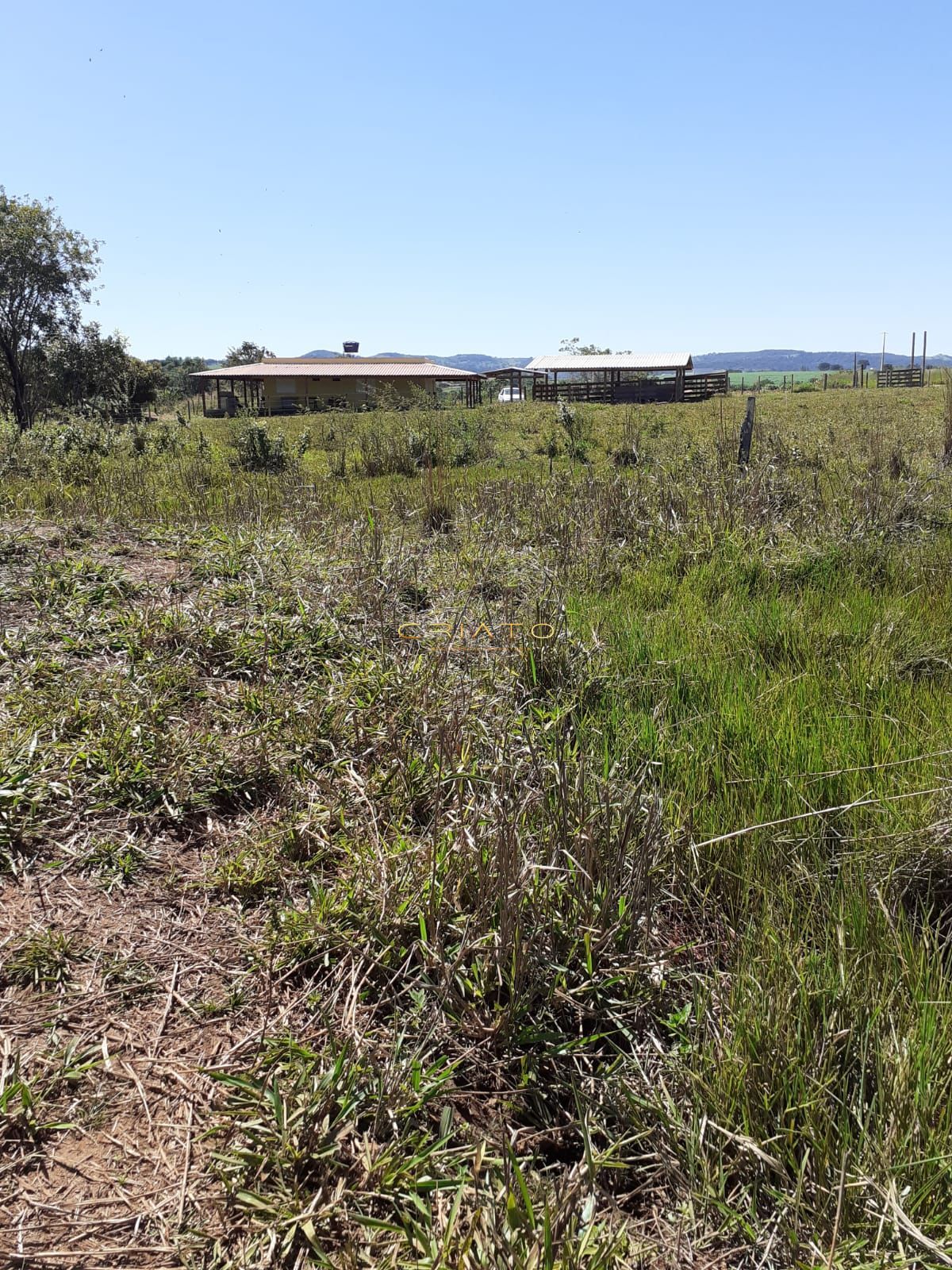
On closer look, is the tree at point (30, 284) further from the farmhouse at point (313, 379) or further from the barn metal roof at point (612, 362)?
the barn metal roof at point (612, 362)

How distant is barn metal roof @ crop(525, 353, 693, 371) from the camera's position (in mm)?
48562

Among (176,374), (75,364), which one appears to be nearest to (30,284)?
(75,364)

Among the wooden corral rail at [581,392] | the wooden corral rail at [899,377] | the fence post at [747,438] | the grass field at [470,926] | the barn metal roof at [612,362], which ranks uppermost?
the barn metal roof at [612,362]

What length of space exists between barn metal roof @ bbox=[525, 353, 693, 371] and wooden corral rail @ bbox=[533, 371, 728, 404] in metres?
3.58

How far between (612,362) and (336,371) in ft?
52.7

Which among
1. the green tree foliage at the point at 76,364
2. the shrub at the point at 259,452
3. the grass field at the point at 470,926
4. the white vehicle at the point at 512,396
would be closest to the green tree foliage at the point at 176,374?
the green tree foliage at the point at 76,364

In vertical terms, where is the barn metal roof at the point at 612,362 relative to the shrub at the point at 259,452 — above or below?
above

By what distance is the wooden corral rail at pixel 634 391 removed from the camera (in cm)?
4150

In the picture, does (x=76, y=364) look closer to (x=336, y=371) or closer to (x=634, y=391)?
(x=336, y=371)

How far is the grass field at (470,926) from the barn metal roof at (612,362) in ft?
147

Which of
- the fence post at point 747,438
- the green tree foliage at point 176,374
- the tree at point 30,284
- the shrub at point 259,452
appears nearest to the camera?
the fence post at point 747,438

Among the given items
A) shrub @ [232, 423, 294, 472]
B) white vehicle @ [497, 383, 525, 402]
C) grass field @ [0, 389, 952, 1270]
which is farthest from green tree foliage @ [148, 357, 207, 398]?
grass field @ [0, 389, 952, 1270]

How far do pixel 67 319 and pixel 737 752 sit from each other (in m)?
38.7

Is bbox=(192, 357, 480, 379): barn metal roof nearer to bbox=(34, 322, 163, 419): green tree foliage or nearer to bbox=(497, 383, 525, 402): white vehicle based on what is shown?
bbox=(497, 383, 525, 402): white vehicle
